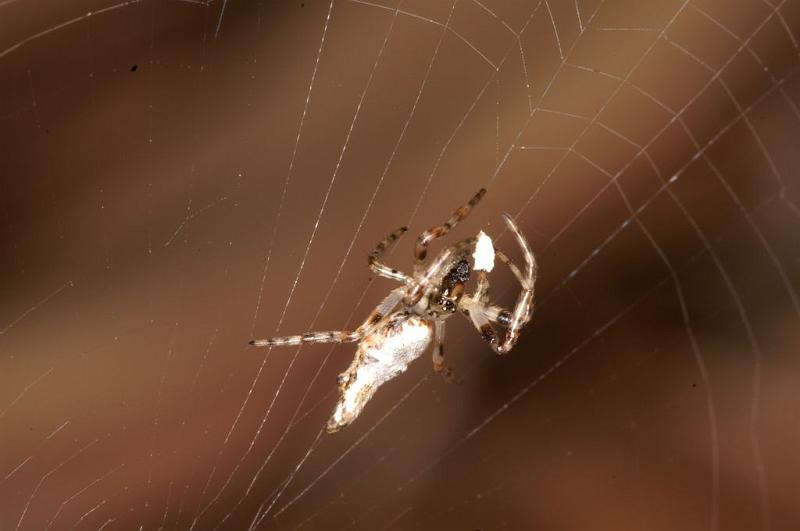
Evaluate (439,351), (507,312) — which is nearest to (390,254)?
(439,351)

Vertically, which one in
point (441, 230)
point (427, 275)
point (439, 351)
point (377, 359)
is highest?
point (441, 230)

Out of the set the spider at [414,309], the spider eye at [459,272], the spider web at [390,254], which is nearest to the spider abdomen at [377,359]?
the spider at [414,309]

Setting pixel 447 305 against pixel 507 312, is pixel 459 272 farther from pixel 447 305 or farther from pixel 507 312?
pixel 507 312

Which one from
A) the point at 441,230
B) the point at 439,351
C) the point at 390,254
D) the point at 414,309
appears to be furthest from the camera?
the point at 390,254

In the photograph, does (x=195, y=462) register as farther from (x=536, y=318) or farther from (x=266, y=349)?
(x=536, y=318)

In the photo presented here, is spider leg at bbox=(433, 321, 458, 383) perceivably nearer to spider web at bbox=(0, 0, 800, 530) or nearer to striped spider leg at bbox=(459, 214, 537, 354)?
striped spider leg at bbox=(459, 214, 537, 354)

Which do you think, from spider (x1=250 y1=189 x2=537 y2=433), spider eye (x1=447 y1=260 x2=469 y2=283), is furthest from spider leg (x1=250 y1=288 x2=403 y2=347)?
spider eye (x1=447 y1=260 x2=469 y2=283)

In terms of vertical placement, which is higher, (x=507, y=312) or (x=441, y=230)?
(x=441, y=230)
